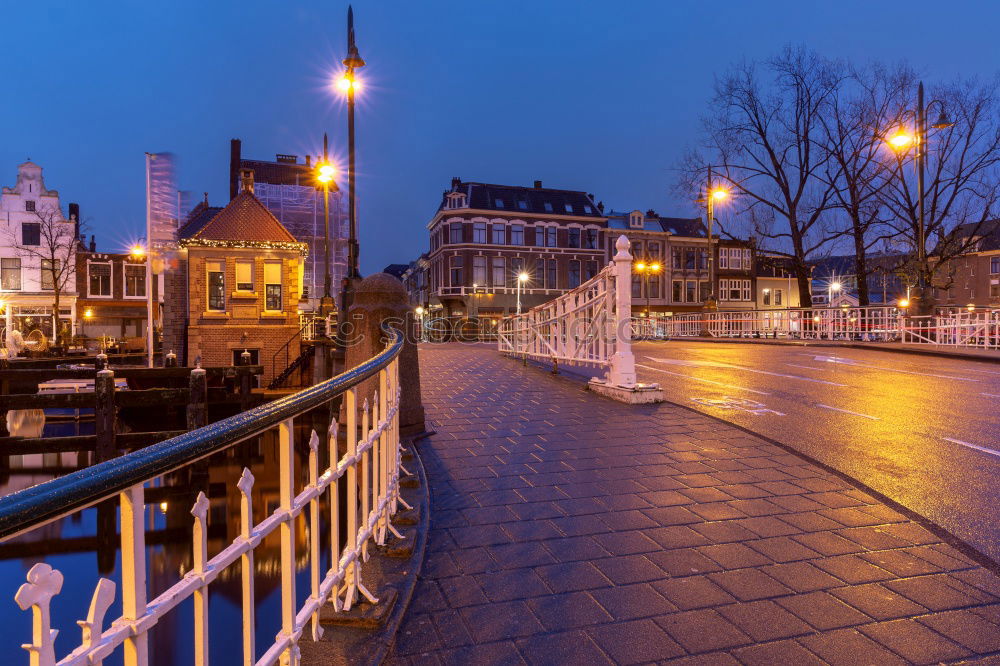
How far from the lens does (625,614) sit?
9.12 feet

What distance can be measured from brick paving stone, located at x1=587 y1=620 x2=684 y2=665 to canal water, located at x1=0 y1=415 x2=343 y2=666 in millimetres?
3642

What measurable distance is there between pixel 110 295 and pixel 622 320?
45.5 m

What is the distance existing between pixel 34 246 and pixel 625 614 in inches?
2037

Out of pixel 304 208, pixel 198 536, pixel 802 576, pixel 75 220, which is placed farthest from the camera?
pixel 304 208

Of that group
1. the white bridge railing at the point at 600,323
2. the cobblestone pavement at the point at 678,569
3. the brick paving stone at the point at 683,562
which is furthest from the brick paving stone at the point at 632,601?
the white bridge railing at the point at 600,323

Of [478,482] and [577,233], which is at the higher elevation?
[577,233]

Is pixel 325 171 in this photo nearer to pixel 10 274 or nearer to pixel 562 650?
pixel 562 650

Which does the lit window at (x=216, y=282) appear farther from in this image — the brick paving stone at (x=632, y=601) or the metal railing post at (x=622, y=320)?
the brick paving stone at (x=632, y=601)

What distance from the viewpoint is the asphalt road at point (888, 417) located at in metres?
4.39

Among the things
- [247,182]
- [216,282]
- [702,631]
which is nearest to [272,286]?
[216,282]

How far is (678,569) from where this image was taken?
10.6 ft

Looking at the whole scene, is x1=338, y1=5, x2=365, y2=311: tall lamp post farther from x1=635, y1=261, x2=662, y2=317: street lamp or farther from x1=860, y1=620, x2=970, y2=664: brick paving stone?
x1=635, y1=261, x2=662, y2=317: street lamp

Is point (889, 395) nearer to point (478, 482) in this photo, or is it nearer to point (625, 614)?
point (478, 482)

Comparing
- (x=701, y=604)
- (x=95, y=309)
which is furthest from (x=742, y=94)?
(x=95, y=309)
